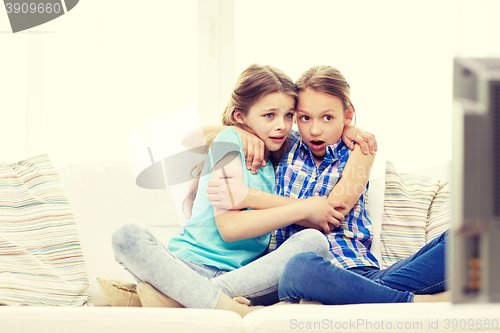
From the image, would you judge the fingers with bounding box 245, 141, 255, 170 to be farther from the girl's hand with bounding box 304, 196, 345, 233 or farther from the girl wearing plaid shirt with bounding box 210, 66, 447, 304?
the girl's hand with bounding box 304, 196, 345, 233

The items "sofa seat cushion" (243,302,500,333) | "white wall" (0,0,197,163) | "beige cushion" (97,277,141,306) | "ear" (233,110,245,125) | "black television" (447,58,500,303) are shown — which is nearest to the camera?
"black television" (447,58,500,303)

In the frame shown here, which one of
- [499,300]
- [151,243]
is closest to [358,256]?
[151,243]

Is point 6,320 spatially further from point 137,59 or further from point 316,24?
point 316,24

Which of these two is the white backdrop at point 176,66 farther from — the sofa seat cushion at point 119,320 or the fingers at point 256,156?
the sofa seat cushion at point 119,320

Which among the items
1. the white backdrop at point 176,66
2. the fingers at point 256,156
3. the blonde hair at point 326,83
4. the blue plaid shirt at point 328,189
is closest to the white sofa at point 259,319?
the blue plaid shirt at point 328,189

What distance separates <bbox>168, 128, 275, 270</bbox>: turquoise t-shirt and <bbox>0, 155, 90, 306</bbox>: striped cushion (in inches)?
11.3

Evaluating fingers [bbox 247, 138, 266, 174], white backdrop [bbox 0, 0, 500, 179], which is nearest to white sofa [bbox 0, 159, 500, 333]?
fingers [bbox 247, 138, 266, 174]

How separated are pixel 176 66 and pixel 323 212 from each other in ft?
4.32

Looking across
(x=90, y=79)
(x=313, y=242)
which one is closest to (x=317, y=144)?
(x=313, y=242)

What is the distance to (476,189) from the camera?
10.4 inches

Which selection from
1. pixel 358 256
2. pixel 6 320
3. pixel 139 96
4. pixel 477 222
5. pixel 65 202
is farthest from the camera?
pixel 139 96

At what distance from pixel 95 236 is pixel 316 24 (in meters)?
1.47

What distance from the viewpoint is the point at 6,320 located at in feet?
2.71

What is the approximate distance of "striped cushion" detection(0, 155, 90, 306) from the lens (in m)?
1.08
